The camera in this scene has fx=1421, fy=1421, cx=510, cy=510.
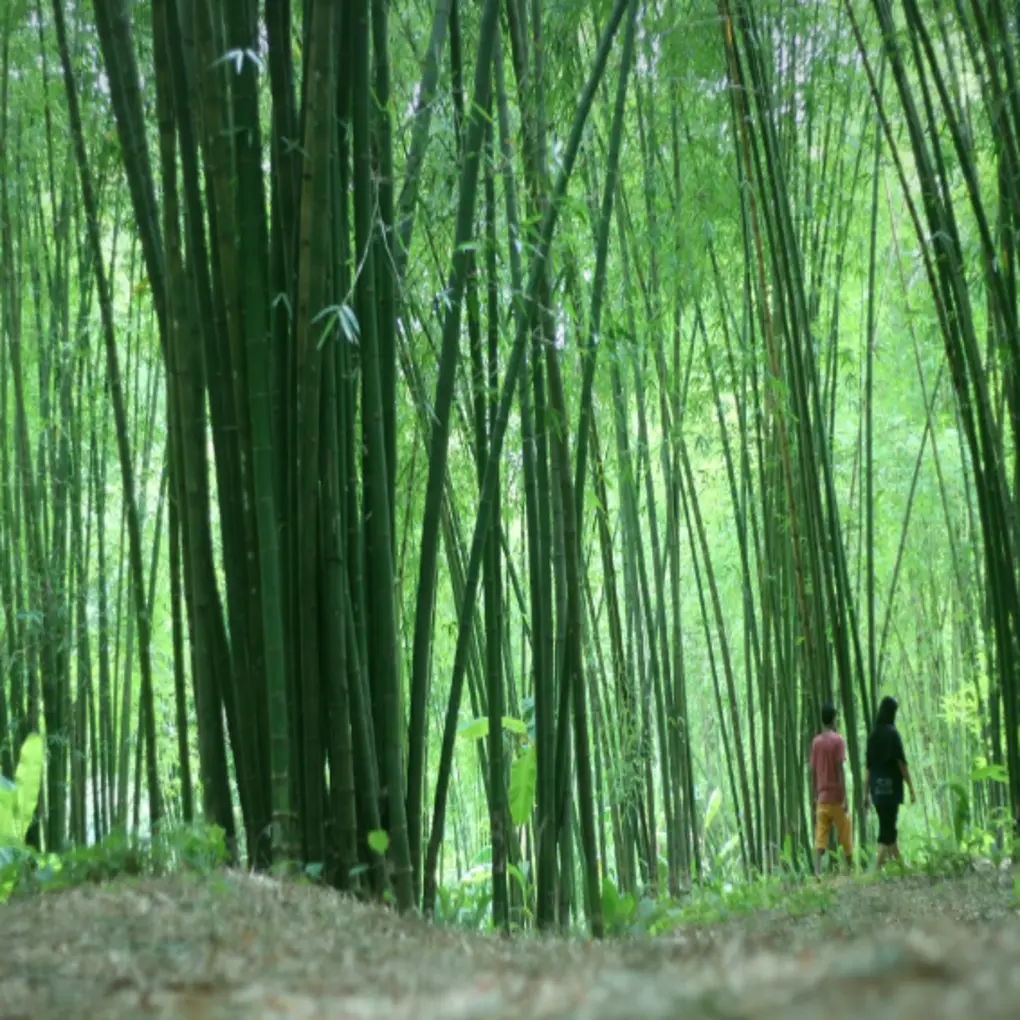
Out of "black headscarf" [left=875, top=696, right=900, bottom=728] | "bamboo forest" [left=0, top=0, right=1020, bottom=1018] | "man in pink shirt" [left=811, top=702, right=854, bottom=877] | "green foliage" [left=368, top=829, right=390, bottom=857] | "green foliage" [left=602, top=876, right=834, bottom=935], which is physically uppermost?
"bamboo forest" [left=0, top=0, right=1020, bottom=1018]

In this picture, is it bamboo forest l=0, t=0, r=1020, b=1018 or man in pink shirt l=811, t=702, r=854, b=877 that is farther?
man in pink shirt l=811, t=702, r=854, b=877

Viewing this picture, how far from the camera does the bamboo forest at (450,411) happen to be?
259 cm

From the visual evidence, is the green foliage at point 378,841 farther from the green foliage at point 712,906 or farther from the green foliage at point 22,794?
the green foliage at point 22,794

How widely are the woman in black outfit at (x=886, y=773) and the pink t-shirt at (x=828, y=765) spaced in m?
0.19

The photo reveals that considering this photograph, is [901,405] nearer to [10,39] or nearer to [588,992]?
[10,39]

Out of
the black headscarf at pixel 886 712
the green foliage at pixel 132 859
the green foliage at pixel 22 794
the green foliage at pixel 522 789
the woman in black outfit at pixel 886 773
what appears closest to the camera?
the green foliage at pixel 132 859

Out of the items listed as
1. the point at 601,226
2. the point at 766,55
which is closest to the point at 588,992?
the point at 601,226

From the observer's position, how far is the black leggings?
5.33 metres

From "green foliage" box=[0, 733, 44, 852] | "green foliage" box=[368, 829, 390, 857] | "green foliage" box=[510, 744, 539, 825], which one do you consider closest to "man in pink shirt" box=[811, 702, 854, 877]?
"green foliage" box=[510, 744, 539, 825]

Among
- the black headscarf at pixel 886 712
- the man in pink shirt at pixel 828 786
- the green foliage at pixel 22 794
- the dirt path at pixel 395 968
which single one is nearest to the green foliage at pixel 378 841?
the dirt path at pixel 395 968

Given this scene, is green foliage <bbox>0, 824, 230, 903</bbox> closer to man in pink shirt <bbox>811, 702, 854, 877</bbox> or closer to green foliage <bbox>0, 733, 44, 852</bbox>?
green foliage <bbox>0, 733, 44, 852</bbox>

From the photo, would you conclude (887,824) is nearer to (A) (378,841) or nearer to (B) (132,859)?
(A) (378,841)

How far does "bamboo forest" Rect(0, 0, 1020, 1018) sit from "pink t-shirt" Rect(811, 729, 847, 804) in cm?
2

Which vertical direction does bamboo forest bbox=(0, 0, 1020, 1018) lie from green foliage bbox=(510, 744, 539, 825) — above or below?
above
